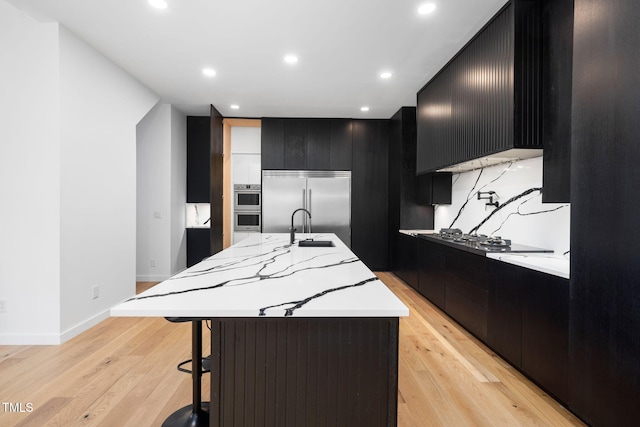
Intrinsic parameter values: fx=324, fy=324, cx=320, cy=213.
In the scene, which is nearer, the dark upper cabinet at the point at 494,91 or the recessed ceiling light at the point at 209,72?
the dark upper cabinet at the point at 494,91

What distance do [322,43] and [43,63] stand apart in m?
2.32

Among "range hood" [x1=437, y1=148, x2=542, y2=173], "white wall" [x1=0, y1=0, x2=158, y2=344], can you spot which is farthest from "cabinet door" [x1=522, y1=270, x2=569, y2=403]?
"white wall" [x1=0, y1=0, x2=158, y2=344]

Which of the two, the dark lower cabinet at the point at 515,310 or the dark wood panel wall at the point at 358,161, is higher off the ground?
the dark wood panel wall at the point at 358,161

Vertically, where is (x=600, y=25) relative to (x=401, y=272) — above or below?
above

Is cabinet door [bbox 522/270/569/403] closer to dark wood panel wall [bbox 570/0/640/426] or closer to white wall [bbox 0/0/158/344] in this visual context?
dark wood panel wall [bbox 570/0/640/426]

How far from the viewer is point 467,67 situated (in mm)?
2924

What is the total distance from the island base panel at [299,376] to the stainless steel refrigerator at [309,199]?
4.29 metres

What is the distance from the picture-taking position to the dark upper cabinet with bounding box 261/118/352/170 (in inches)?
210

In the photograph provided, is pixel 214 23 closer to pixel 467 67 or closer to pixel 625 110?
pixel 467 67

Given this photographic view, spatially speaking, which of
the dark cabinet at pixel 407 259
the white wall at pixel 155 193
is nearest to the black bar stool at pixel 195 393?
the dark cabinet at pixel 407 259

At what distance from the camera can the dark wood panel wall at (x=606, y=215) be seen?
3.82ft

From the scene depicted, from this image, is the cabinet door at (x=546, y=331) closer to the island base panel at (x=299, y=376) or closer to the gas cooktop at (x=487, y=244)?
the gas cooktop at (x=487, y=244)

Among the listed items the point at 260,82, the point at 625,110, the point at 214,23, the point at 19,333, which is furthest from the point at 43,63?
the point at 625,110

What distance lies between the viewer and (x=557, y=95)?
2.09 metres
